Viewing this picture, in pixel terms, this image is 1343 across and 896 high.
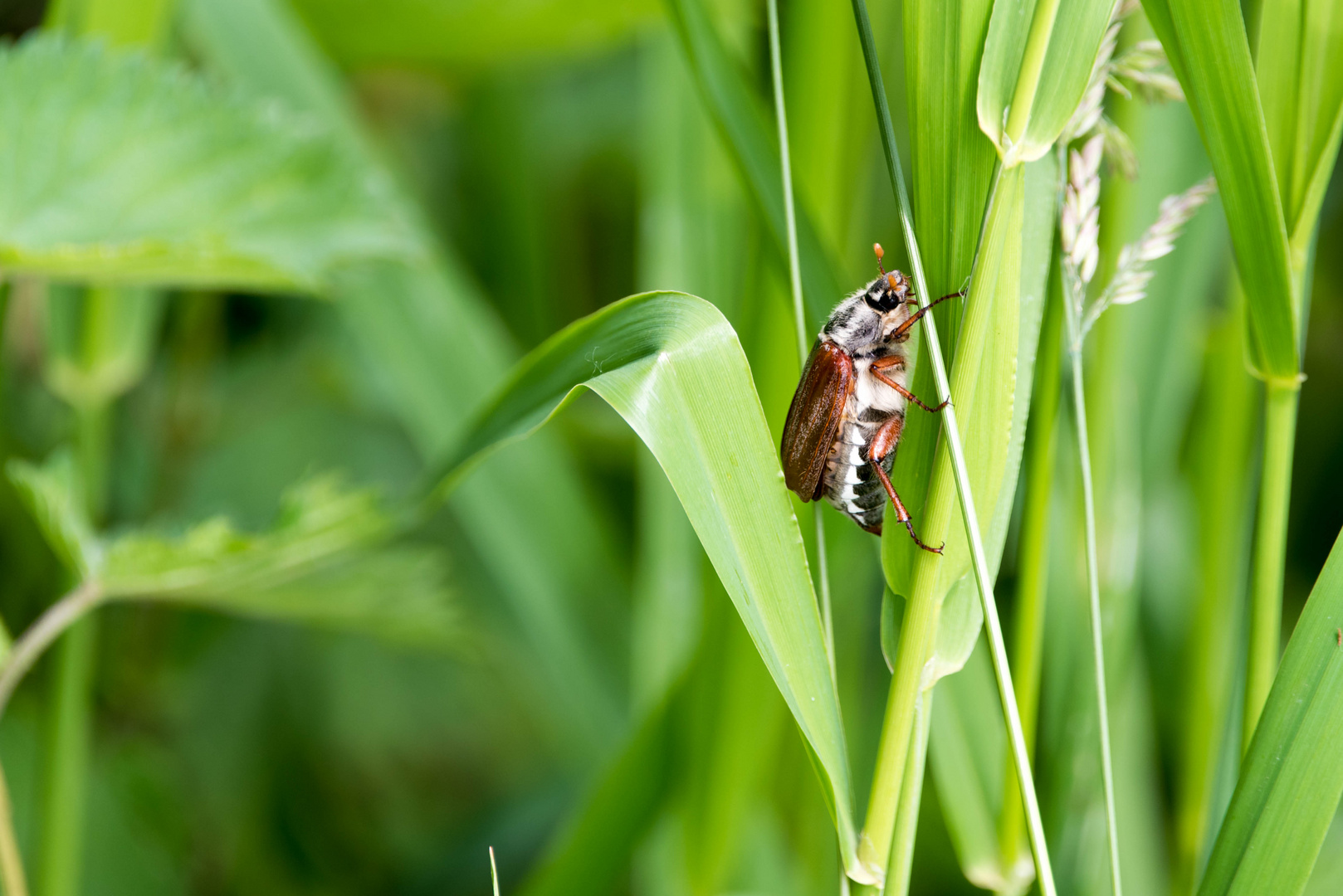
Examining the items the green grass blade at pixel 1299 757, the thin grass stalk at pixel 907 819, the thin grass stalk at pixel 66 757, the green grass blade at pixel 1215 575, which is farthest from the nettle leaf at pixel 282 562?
the green grass blade at pixel 1215 575

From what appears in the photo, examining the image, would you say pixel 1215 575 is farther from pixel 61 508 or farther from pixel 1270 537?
pixel 61 508

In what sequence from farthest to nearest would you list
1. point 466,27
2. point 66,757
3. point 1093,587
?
point 466,27
point 66,757
point 1093,587

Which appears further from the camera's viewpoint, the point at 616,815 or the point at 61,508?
the point at 616,815

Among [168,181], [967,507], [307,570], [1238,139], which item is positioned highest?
[168,181]

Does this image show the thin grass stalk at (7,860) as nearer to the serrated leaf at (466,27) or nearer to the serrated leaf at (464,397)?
the serrated leaf at (464,397)

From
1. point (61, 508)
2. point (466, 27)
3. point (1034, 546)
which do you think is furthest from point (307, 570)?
point (466, 27)

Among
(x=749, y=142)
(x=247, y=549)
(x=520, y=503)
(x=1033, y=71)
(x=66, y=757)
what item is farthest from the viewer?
(x=520, y=503)

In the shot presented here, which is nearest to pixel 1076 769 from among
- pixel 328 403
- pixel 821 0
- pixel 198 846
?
pixel 821 0
